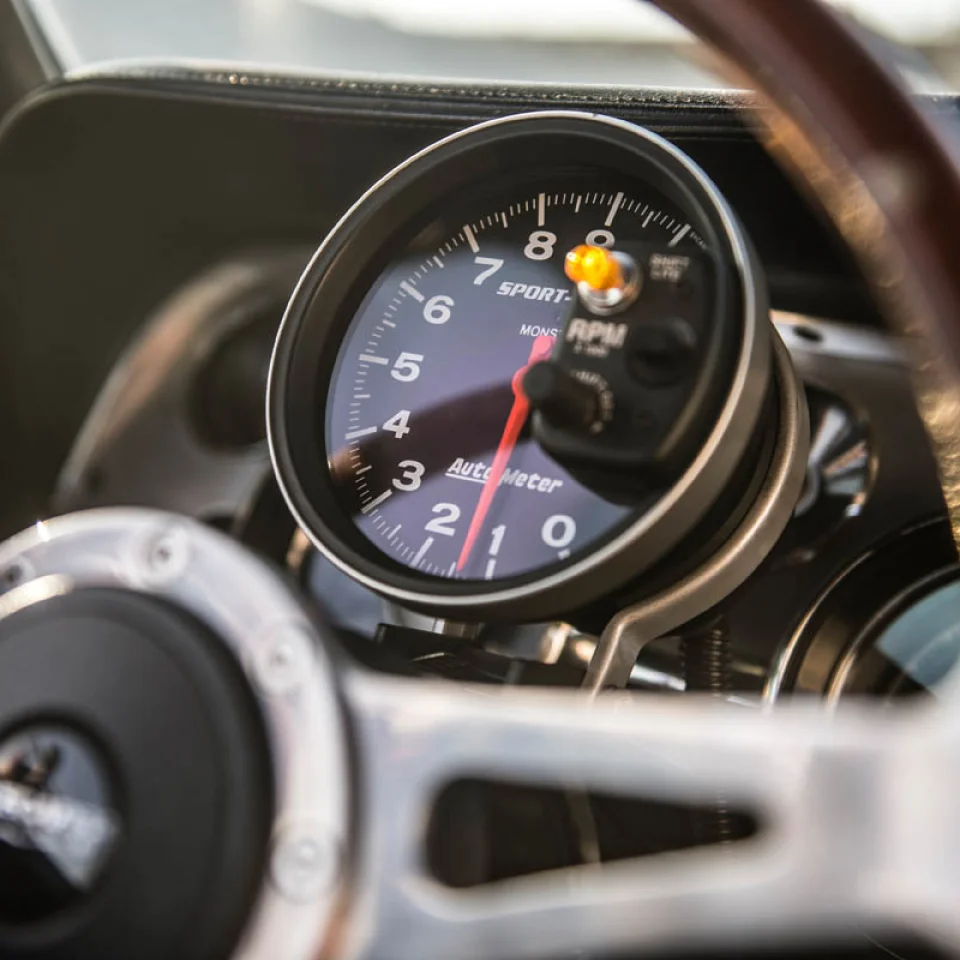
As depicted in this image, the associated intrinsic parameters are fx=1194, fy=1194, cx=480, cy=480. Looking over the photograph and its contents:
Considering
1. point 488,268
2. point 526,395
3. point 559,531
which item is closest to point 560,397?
point 526,395

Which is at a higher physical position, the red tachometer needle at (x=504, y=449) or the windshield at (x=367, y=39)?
the windshield at (x=367, y=39)

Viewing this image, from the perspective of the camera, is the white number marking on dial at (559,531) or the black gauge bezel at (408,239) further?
the white number marking on dial at (559,531)

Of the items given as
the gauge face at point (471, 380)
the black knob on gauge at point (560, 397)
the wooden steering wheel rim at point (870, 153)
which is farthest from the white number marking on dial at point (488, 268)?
the wooden steering wheel rim at point (870, 153)

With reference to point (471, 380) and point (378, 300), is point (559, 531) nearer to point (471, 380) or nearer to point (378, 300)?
point (471, 380)

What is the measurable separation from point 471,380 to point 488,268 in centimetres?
10

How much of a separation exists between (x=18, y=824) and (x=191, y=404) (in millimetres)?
732

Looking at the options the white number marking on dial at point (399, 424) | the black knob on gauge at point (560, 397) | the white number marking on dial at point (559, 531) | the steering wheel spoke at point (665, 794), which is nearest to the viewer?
the steering wheel spoke at point (665, 794)

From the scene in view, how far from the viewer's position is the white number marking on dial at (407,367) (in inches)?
40.1

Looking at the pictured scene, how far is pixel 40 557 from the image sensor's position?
0.76 metres

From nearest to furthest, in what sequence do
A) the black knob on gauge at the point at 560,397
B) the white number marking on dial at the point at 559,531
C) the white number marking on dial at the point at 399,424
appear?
1. the black knob on gauge at the point at 560,397
2. the white number marking on dial at the point at 559,531
3. the white number marking on dial at the point at 399,424

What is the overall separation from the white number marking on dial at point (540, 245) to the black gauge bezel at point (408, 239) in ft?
0.16

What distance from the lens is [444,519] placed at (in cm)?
97

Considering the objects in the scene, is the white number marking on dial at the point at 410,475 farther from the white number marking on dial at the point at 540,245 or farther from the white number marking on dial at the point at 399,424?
the white number marking on dial at the point at 540,245

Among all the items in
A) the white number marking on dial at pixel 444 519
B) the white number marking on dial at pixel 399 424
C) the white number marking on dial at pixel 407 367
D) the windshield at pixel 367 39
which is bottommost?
the white number marking on dial at pixel 444 519
